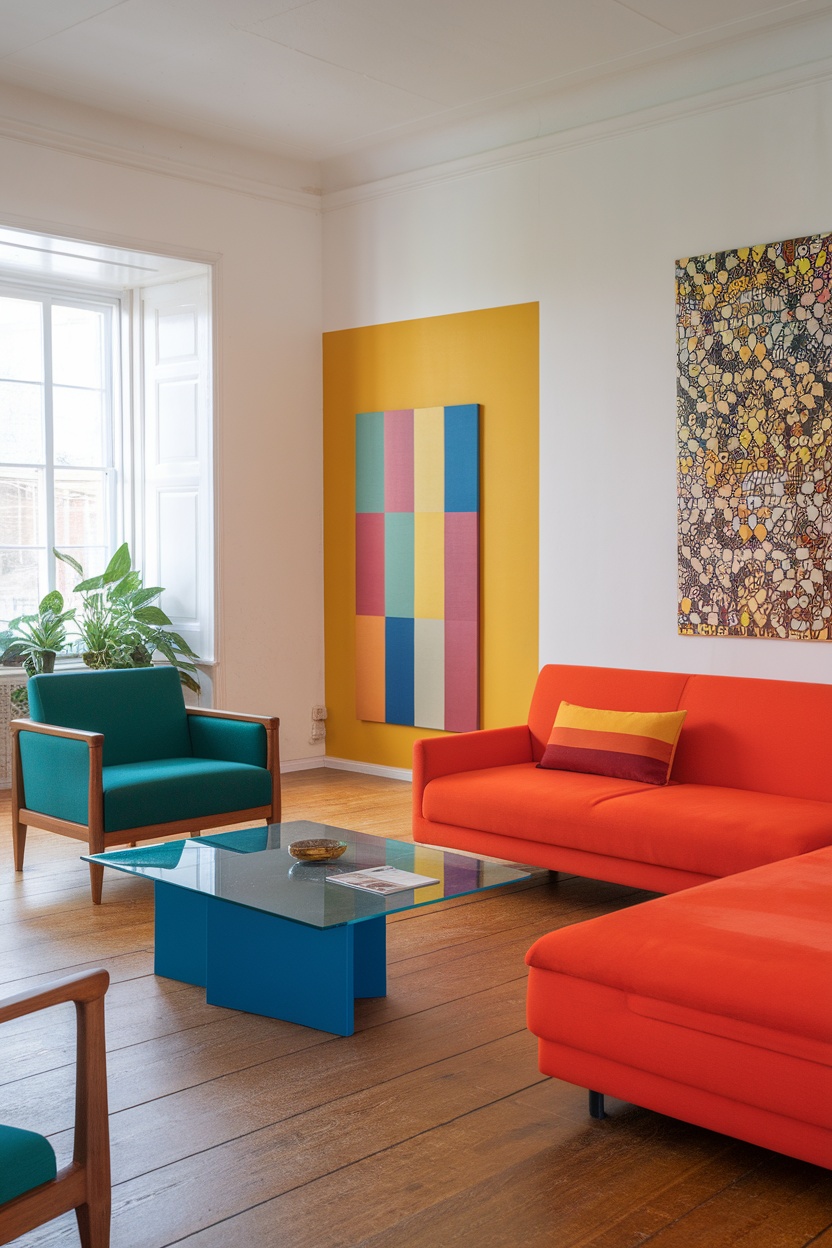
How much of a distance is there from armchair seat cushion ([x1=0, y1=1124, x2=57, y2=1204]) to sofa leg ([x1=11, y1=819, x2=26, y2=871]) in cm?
321

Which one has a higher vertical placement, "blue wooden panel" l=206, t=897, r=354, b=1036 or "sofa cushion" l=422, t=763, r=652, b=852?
"sofa cushion" l=422, t=763, r=652, b=852

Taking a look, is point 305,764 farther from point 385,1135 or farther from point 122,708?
point 385,1135

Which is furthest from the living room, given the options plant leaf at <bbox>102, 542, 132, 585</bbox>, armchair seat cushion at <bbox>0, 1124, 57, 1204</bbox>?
armchair seat cushion at <bbox>0, 1124, 57, 1204</bbox>

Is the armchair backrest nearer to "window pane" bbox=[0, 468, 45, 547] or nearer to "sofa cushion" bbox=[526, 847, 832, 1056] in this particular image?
"window pane" bbox=[0, 468, 45, 547]

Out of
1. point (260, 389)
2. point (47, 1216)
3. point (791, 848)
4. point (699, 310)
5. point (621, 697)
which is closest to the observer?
point (47, 1216)

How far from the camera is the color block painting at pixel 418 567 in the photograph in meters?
6.56

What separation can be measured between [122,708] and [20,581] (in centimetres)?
210

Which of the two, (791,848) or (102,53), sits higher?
(102,53)

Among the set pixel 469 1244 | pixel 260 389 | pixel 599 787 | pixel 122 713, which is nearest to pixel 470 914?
pixel 599 787

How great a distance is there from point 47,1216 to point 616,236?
5055 mm

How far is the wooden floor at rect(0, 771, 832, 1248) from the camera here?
2.27 m

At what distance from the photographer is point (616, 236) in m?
5.85

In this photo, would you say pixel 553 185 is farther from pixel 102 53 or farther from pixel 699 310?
pixel 102 53

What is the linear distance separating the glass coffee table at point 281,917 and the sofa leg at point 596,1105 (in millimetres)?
637
